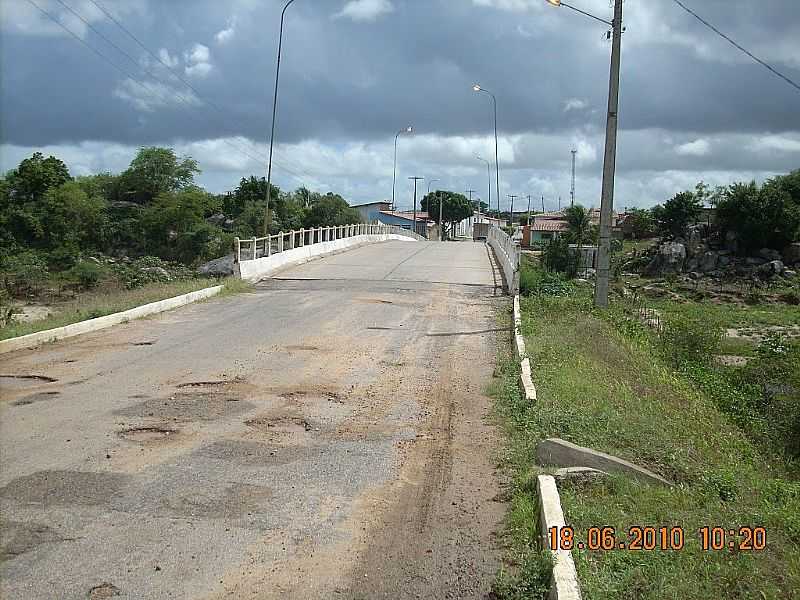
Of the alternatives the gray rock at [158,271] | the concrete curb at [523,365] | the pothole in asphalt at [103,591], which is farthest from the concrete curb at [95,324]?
the gray rock at [158,271]

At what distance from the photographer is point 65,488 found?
6621 mm

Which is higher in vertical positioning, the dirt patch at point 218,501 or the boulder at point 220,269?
the boulder at point 220,269

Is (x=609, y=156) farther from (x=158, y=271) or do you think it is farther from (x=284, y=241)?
(x=158, y=271)

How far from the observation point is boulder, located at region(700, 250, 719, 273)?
60156mm

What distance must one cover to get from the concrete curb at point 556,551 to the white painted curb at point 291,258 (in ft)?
61.3

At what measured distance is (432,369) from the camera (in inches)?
487

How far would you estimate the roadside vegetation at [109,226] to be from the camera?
48312mm

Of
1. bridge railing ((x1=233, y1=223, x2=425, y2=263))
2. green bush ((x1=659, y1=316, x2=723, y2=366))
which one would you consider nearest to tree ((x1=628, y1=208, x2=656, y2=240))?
bridge railing ((x1=233, y1=223, x2=425, y2=263))

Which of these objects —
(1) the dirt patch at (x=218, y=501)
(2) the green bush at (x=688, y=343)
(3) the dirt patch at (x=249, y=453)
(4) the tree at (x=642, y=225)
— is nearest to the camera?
(1) the dirt patch at (x=218, y=501)

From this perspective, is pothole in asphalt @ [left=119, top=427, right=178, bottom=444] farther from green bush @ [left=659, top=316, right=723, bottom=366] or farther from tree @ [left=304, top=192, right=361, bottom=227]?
tree @ [left=304, top=192, right=361, bottom=227]

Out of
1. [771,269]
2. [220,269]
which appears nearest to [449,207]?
[771,269]

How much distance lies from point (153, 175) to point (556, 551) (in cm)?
6943

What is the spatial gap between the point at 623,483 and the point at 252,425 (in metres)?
3.89

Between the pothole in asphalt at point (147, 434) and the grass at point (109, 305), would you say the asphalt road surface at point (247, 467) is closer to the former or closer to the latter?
the pothole in asphalt at point (147, 434)
